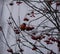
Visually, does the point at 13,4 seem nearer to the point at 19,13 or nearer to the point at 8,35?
the point at 19,13

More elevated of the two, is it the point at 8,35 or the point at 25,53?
the point at 8,35

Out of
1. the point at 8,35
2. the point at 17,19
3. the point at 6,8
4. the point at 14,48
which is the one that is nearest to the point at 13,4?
the point at 6,8

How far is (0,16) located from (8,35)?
0.42 meters

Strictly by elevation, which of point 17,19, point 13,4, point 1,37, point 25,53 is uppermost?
point 13,4

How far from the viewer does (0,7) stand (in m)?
3.26

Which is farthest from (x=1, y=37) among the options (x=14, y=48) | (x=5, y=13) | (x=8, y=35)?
(x=5, y=13)

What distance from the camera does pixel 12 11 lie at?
3.20 metres

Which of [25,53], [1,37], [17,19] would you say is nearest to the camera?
[25,53]

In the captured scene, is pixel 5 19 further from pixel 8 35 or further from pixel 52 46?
pixel 52 46

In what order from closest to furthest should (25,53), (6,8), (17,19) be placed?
(25,53) < (17,19) < (6,8)

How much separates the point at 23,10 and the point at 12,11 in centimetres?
17

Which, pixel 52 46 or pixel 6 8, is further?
pixel 6 8

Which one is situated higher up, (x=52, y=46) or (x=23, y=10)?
(x=23, y=10)

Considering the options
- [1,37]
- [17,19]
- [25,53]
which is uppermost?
[17,19]
